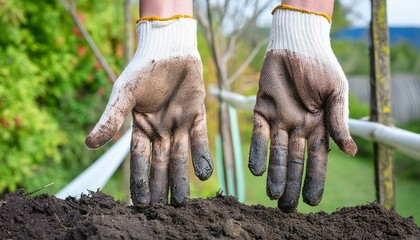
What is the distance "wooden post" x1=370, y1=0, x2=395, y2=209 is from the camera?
256 cm

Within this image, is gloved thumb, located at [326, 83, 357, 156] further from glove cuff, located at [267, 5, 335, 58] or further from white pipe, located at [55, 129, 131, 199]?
white pipe, located at [55, 129, 131, 199]

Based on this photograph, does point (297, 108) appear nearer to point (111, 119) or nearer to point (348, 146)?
point (348, 146)

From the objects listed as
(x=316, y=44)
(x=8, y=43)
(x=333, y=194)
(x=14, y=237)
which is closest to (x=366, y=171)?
(x=333, y=194)

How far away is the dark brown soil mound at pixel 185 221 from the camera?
1.32 meters

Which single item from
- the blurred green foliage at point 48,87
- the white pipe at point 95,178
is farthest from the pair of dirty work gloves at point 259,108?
the blurred green foliage at point 48,87

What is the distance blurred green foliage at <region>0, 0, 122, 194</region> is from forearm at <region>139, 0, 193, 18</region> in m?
3.20

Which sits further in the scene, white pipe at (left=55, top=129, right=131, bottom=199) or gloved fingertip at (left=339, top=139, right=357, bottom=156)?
white pipe at (left=55, top=129, right=131, bottom=199)

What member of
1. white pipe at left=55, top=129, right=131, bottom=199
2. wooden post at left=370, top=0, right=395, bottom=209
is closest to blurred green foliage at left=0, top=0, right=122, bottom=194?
white pipe at left=55, top=129, right=131, bottom=199

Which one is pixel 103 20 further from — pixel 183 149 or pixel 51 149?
pixel 183 149

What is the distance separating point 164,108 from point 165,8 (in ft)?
0.99

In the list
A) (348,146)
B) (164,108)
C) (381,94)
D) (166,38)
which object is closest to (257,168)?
(348,146)

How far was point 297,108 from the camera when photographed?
178cm

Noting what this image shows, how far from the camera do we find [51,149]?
5539mm

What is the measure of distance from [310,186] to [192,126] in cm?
39
